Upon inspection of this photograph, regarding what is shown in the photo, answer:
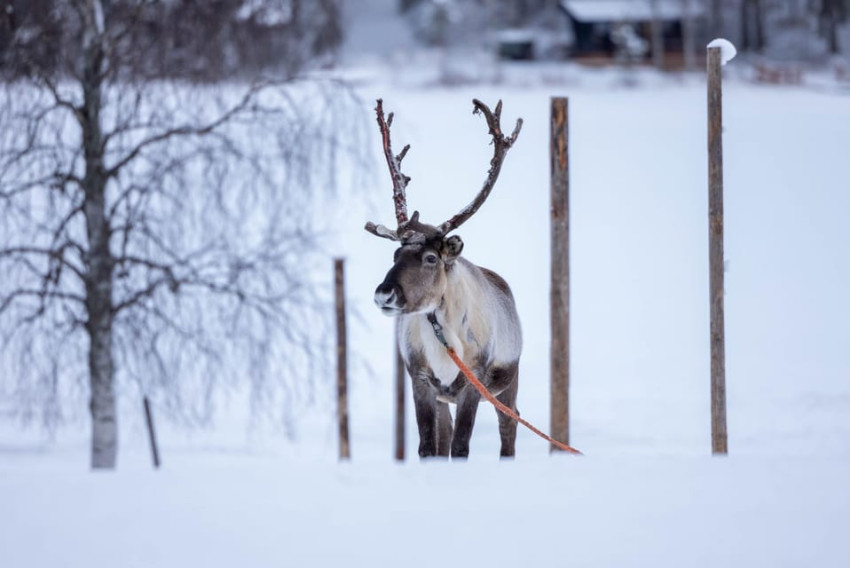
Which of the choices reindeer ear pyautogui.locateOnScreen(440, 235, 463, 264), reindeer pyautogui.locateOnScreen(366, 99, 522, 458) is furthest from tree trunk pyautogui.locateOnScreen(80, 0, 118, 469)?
reindeer ear pyautogui.locateOnScreen(440, 235, 463, 264)

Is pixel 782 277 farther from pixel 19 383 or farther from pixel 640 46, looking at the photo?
pixel 640 46

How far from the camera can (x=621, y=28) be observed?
27688mm

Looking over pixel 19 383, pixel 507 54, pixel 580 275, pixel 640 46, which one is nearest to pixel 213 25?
pixel 19 383

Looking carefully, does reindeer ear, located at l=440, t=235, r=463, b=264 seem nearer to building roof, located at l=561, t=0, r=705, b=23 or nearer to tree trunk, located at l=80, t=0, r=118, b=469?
tree trunk, located at l=80, t=0, r=118, b=469

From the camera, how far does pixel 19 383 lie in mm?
9219

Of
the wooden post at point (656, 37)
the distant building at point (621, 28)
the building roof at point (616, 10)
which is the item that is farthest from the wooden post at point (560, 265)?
the building roof at point (616, 10)

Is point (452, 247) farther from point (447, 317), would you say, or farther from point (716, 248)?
point (716, 248)

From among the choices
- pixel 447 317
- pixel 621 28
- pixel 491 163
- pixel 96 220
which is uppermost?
pixel 621 28

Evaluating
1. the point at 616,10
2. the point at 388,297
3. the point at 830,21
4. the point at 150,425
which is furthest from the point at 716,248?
the point at 616,10

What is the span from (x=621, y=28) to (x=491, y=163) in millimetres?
25944

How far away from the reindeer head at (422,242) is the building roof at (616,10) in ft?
54.8

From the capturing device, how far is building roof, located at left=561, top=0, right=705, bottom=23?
20234 mm

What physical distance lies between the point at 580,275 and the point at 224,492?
27.8 feet

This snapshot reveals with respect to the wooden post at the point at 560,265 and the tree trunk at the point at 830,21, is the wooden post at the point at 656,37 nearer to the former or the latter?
the tree trunk at the point at 830,21
